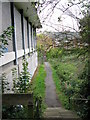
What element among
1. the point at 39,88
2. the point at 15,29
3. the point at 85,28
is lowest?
the point at 39,88

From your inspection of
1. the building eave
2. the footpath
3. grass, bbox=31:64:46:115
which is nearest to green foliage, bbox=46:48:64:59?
the building eave

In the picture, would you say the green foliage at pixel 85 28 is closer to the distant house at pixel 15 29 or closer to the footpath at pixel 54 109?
the distant house at pixel 15 29

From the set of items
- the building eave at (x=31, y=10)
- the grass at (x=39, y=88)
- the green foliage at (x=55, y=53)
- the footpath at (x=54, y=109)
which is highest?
the building eave at (x=31, y=10)

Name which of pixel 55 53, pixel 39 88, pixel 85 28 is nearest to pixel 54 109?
pixel 55 53

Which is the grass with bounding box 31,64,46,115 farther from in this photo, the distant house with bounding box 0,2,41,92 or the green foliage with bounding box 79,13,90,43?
the green foliage with bounding box 79,13,90,43

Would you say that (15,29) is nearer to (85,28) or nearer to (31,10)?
(31,10)

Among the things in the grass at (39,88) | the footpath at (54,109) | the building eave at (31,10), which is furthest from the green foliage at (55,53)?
the footpath at (54,109)

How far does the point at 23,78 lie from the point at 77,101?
1075 millimetres

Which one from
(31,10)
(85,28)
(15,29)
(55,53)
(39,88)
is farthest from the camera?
(39,88)

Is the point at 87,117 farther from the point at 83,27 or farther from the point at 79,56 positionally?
the point at 83,27

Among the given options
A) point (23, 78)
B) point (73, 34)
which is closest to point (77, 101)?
point (23, 78)

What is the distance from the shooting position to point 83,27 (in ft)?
7.78

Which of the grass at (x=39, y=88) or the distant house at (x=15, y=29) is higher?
the distant house at (x=15, y=29)

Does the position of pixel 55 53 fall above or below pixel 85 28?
below
